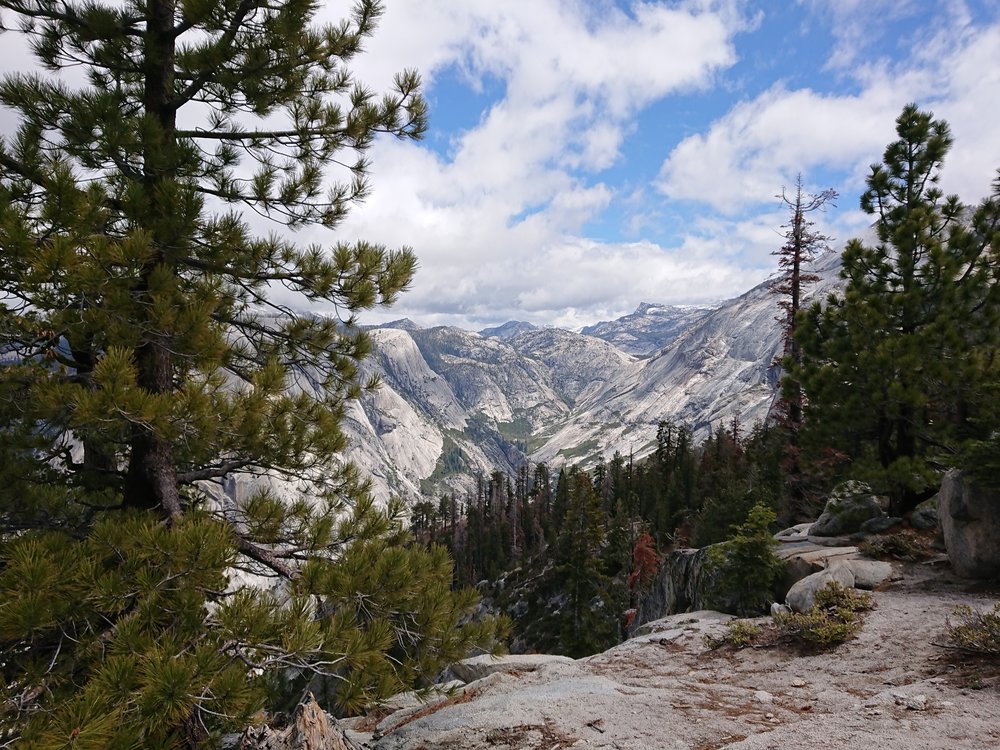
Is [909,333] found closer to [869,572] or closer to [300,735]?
[869,572]

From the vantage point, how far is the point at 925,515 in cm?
1507

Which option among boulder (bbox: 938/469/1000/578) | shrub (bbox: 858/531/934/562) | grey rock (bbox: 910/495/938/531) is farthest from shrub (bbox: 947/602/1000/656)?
grey rock (bbox: 910/495/938/531)

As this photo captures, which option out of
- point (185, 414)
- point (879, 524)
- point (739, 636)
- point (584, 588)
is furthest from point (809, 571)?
point (584, 588)

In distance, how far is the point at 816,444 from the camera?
51.4 ft

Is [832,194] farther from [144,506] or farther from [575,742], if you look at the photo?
[144,506]

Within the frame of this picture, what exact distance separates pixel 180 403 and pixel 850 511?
18.6 m

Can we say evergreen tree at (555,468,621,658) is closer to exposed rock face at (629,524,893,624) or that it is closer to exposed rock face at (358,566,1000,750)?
exposed rock face at (629,524,893,624)

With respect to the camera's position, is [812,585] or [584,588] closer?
[812,585]

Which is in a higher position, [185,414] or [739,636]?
[185,414]

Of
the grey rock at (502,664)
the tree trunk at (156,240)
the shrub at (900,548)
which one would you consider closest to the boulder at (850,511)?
the shrub at (900,548)

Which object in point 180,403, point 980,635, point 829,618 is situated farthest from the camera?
point 829,618

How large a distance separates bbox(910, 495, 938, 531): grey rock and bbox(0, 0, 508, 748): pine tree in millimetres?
14695

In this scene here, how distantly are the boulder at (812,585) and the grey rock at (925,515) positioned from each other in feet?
14.7

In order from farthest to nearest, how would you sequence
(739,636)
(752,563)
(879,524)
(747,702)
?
(879,524)
(752,563)
(739,636)
(747,702)
